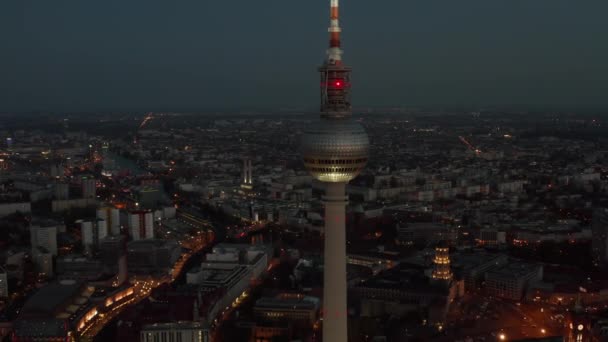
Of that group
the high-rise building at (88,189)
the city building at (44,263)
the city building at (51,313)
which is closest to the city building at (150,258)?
the city building at (44,263)

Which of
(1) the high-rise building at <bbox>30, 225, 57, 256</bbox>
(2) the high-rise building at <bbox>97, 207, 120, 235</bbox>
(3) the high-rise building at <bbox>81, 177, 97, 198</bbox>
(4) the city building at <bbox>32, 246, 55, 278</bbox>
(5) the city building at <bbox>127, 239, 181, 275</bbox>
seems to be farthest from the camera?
(3) the high-rise building at <bbox>81, 177, 97, 198</bbox>

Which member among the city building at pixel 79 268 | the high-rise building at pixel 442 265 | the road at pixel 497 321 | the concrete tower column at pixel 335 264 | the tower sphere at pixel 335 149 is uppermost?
the tower sphere at pixel 335 149

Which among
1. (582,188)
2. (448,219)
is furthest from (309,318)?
(582,188)

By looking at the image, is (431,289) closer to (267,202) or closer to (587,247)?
(587,247)

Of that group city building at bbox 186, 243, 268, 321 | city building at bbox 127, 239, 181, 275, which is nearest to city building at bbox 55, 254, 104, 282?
city building at bbox 127, 239, 181, 275

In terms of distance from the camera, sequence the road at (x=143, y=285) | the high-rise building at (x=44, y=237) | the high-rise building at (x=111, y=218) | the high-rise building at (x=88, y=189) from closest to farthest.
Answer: the road at (x=143, y=285) → the high-rise building at (x=44, y=237) → the high-rise building at (x=111, y=218) → the high-rise building at (x=88, y=189)

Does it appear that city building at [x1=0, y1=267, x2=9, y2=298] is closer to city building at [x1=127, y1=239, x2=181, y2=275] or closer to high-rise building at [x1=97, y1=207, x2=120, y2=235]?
city building at [x1=127, y1=239, x2=181, y2=275]

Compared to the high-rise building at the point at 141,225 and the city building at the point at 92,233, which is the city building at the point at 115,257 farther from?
the high-rise building at the point at 141,225

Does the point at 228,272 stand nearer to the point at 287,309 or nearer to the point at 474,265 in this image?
the point at 287,309
